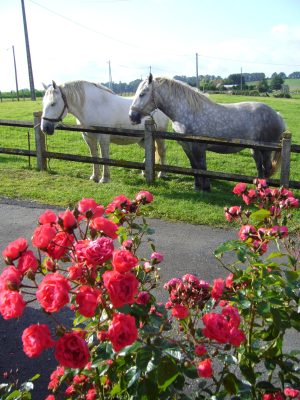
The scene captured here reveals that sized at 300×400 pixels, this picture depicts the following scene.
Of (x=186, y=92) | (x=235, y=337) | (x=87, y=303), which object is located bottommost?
(x=235, y=337)

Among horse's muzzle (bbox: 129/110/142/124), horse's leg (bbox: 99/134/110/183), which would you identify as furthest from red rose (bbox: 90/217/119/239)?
horse's leg (bbox: 99/134/110/183)

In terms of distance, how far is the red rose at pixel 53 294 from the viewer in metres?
1.30

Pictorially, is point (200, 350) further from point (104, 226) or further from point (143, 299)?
point (104, 226)

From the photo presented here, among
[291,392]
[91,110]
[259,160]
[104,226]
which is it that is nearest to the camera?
[104,226]

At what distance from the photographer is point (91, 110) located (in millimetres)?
8492

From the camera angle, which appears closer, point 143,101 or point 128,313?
point 128,313

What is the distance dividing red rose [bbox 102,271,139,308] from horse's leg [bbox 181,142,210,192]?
6395 millimetres

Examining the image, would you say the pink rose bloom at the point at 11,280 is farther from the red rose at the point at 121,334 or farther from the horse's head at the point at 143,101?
the horse's head at the point at 143,101

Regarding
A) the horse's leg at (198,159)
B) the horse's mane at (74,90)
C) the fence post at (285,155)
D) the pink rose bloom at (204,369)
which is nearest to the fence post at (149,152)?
the horse's leg at (198,159)

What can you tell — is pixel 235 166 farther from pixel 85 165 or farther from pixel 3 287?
pixel 3 287

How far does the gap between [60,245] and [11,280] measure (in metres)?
0.25

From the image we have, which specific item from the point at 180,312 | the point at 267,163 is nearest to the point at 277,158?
the point at 267,163

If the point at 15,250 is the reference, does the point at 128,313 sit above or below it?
below

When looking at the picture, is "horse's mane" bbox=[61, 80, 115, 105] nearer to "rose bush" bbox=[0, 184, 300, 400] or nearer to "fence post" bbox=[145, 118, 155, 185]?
"fence post" bbox=[145, 118, 155, 185]
